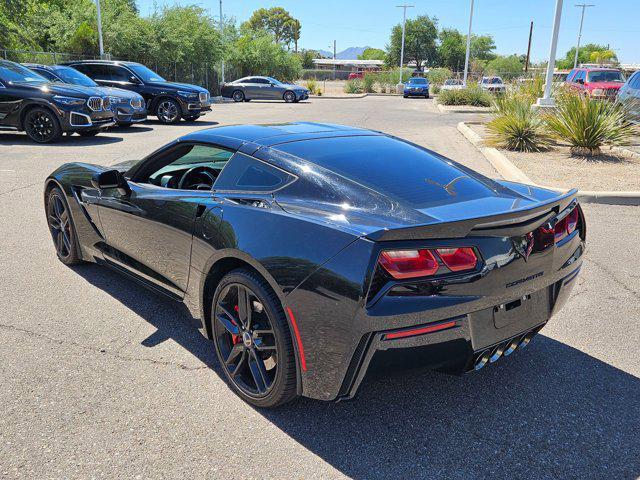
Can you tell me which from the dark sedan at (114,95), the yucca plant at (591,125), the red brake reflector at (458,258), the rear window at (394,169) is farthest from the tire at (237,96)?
the red brake reflector at (458,258)

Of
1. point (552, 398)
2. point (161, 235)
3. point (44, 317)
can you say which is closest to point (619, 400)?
point (552, 398)

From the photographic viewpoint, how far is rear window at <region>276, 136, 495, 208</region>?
9.64 ft

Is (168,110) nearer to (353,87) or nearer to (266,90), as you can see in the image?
(266,90)

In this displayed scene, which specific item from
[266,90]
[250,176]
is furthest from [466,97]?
[250,176]

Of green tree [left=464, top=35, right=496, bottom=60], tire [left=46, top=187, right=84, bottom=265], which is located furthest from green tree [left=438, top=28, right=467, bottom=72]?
tire [left=46, top=187, right=84, bottom=265]

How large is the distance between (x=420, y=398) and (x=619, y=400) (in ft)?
3.62

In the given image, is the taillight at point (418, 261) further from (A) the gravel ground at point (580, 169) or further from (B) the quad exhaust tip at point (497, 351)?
(A) the gravel ground at point (580, 169)

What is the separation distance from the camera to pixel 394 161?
331cm

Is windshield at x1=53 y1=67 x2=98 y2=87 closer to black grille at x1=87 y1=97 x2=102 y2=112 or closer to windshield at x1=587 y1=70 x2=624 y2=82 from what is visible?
black grille at x1=87 y1=97 x2=102 y2=112

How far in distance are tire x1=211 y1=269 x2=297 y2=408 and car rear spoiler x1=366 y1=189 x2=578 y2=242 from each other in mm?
669

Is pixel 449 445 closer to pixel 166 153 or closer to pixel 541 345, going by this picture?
pixel 541 345

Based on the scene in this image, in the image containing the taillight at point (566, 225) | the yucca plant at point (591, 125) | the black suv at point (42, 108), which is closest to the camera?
the taillight at point (566, 225)

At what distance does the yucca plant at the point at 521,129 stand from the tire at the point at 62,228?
977 centimetres

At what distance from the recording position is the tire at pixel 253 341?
8.70 feet
